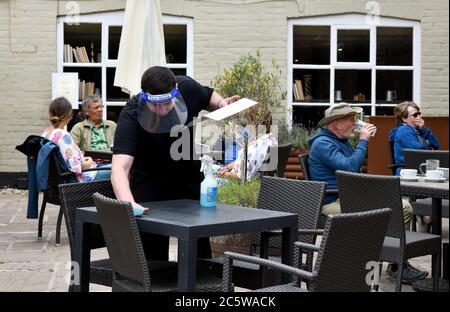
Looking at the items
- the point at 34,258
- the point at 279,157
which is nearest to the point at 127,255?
the point at 34,258

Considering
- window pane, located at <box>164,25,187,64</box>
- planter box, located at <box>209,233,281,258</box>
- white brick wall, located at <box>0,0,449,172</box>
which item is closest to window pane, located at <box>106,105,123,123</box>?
white brick wall, located at <box>0,0,449,172</box>

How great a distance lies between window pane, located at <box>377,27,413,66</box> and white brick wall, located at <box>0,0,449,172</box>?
0.27 m

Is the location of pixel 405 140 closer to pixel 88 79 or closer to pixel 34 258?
pixel 34 258

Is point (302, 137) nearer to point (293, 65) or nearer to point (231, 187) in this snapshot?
point (293, 65)

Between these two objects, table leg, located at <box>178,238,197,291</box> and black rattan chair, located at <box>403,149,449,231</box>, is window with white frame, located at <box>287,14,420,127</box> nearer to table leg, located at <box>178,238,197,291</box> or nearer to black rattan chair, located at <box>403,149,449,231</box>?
black rattan chair, located at <box>403,149,449,231</box>

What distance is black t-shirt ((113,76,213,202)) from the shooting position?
4461mm

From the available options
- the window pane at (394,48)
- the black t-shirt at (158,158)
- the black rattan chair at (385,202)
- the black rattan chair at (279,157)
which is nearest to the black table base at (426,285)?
the black rattan chair at (385,202)

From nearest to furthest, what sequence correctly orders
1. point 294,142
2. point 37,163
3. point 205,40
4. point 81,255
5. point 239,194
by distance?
1. point 81,255
2. point 239,194
3. point 37,163
4. point 294,142
5. point 205,40

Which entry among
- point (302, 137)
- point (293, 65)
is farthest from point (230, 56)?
point (302, 137)

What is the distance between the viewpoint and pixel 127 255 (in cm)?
382

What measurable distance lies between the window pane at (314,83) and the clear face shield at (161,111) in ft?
25.7

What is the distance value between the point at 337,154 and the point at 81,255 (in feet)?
7.50
